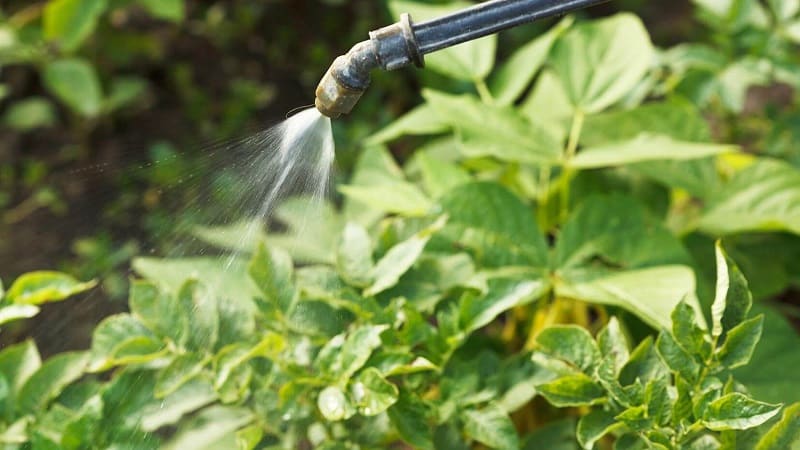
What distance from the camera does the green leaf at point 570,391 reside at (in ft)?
3.28

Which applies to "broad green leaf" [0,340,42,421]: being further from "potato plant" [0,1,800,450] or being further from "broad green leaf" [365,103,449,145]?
"broad green leaf" [365,103,449,145]

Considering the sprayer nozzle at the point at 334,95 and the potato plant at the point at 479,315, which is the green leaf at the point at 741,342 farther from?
the sprayer nozzle at the point at 334,95

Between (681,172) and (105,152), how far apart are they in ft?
6.00

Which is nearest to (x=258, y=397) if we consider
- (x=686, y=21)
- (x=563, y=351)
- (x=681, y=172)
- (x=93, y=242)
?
(x=563, y=351)

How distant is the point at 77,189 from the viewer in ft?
8.71

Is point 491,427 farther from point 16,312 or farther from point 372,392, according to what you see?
point 16,312

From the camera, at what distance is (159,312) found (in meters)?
1.14

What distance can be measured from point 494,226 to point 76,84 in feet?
5.24

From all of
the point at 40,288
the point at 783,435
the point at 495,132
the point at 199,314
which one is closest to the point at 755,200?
the point at 495,132

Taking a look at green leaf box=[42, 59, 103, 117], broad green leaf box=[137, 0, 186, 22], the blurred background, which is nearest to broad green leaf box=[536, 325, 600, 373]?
the blurred background

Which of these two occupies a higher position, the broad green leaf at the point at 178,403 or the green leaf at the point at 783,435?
the broad green leaf at the point at 178,403

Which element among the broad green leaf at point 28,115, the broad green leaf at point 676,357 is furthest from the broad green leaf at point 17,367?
the broad green leaf at point 28,115

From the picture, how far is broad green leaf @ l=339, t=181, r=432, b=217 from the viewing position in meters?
1.36

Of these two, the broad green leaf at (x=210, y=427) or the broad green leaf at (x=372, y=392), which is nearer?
the broad green leaf at (x=372, y=392)
